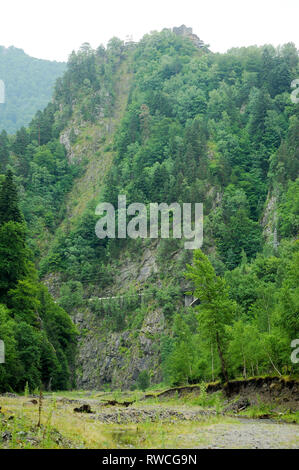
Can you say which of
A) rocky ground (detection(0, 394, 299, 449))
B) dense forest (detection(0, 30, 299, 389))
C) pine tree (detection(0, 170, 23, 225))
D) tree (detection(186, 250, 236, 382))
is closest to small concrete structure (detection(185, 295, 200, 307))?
dense forest (detection(0, 30, 299, 389))

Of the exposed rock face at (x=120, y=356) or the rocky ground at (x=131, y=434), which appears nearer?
the rocky ground at (x=131, y=434)

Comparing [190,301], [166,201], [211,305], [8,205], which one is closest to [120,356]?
[190,301]

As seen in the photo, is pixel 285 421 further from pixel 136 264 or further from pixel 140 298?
pixel 136 264

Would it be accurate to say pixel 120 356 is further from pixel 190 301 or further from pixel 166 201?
pixel 166 201

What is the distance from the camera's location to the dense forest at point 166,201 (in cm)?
4281

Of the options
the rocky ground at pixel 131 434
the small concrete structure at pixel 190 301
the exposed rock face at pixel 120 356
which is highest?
the rocky ground at pixel 131 434

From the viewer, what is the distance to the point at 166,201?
394ft

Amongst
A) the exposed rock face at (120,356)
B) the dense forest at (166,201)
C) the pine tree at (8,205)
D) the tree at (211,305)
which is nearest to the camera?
the tree at (211,305)

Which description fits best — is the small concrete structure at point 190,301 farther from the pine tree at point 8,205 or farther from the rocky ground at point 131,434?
the rocky ground at point 131,434

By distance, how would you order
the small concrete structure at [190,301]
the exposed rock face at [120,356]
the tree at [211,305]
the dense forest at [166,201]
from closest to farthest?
1. the tree at [211,305]
2. the dense forest at [166,201]
3. the exposed rock face at [120,356]
4. the small concrete structure at [190,301]

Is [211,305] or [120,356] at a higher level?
[211,305]

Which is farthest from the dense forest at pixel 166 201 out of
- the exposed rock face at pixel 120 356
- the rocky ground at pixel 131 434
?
the rocky ground at pixel 131 434

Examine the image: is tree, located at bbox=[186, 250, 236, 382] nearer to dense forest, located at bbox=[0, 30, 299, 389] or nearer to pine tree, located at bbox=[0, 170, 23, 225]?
dense forest, located at bbox=[0, 30, 299, 389]

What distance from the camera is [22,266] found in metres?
49.0
